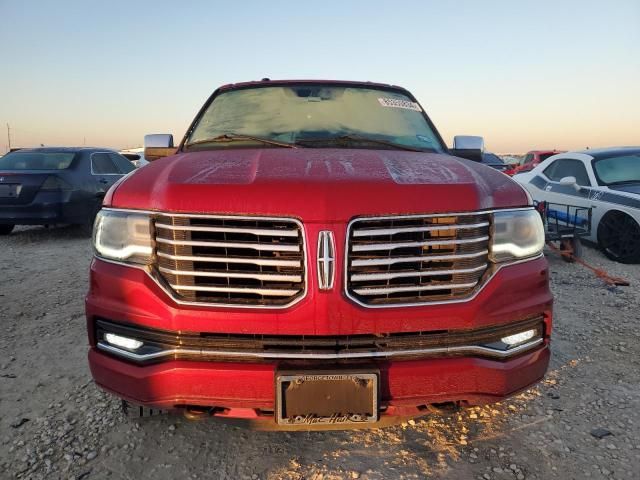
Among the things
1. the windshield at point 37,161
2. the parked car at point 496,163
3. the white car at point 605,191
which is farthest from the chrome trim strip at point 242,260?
the parked car at point 496,163

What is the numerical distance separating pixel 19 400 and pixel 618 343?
13.9 ft

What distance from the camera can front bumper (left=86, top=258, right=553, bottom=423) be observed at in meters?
1.77

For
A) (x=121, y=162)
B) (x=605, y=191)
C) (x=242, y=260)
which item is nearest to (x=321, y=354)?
(x=242, y=260)

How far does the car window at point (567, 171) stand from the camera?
7.10 m

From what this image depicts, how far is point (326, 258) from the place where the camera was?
176 centimetres

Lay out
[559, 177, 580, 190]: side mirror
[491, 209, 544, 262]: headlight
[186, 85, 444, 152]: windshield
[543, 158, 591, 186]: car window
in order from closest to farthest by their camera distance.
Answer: [491, 209, 544, 262]: headlight → [186, 85, 444, 152]: windshield → [559, 177, 580, 190]: side mirror → [543, 158, 591, 186]: car window

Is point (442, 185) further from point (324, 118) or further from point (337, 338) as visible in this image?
point (324, 118)

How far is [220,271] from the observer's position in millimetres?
1832

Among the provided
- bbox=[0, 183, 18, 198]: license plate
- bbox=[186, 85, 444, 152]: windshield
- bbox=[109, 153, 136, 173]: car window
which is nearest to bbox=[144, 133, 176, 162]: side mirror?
bbox=[186, 85, 444, 152]: windshield

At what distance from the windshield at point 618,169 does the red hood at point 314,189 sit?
572cm

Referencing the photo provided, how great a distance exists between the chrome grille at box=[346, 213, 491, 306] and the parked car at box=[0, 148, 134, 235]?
7149mm

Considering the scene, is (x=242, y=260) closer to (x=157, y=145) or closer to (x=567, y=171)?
(x=157, y=145)

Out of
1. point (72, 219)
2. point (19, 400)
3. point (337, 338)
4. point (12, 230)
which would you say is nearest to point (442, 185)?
point (337, 338)

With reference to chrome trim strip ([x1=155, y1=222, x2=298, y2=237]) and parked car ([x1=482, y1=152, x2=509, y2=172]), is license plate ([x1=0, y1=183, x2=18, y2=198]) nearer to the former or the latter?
chrome trim strip ([x1=155, y1=222, x2=298, y2=237])
